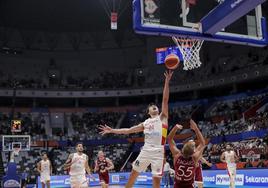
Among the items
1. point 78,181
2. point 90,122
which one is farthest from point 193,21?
point 90,122

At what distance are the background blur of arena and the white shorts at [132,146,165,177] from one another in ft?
81.9

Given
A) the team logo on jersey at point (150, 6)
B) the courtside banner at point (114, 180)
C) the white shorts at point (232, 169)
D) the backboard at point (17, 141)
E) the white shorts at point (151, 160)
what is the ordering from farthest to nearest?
the courtside banner at point (114, 180) < the backboard at point (17, 141) < the white shorts at point (232, 169) < the team logo on jersey at point (150, 6) < the white shorts at point (151, 160)

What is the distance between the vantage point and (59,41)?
49.2 metres

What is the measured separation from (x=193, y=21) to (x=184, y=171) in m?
5.54

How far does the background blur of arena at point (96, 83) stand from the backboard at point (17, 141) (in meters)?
8.28

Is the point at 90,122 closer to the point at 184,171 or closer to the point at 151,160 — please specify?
the point at 151,160

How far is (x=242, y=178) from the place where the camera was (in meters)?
18.5

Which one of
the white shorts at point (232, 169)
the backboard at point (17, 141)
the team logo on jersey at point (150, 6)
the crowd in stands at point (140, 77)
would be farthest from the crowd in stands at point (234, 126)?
the team logo on jersey at point (150, 6)

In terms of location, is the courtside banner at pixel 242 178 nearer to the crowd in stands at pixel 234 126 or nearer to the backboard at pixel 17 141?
the crowd in stands at pixel 234 126

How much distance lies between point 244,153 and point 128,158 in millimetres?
14777

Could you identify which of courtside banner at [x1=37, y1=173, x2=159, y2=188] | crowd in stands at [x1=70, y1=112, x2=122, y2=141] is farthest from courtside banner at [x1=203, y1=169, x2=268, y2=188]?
crowd in stands at [x1=70, y1=112, x2=122, y2=141]

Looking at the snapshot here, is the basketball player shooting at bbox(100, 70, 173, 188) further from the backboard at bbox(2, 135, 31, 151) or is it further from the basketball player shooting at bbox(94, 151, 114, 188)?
the backboard at bbox(2, 135, 31, 151)

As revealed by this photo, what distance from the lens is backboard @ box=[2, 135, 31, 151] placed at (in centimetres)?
2576

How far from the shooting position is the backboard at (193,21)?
33.3ft
